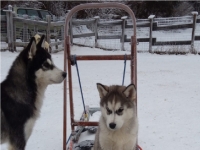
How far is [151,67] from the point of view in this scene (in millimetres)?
8180

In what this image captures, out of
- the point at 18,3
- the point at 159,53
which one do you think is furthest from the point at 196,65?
the point at 18,3

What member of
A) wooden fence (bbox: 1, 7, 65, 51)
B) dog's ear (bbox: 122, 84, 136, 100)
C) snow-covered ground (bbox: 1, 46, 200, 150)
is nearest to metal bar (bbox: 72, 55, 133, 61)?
dog's ear (bbox: 122, 84, 136, 100)

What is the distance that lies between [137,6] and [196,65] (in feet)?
39.6

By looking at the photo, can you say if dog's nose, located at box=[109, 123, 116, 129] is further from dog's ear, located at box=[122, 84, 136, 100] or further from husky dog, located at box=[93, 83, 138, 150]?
dog's ear, located at box=[122, 84, 136, 100]

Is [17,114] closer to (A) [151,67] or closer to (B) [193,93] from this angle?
(B) [193,93]

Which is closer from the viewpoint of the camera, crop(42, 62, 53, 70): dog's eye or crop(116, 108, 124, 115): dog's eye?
crop(116, 108, 124, 115): dog's eye

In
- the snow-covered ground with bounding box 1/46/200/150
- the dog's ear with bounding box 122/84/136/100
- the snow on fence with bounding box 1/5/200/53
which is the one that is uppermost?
the snow on fence with bounding box 1/5/200/53

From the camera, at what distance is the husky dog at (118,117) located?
8.52 ft

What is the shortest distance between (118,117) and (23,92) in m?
0.99

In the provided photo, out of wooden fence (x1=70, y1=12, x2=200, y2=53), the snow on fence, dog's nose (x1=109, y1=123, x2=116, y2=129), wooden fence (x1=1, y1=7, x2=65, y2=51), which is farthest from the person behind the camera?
wooden fence (x1=70, y1=12, x2=200, y2=53)

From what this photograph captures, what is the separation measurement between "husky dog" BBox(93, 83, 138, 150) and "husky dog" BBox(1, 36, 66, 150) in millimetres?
643

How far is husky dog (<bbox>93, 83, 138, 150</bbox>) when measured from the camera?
2.60m

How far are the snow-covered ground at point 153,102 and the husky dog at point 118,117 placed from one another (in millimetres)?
877

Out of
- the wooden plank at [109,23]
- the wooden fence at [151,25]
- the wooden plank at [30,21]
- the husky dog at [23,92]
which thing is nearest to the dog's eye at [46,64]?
the husky dog at [23,92]
